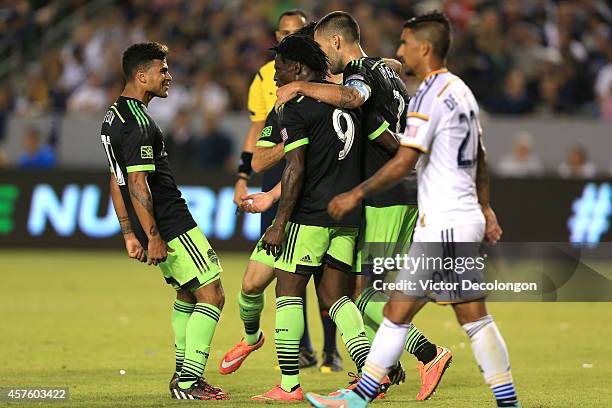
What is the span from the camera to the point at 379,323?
8.22 m

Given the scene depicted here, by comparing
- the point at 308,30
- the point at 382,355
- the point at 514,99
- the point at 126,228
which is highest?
the point at 308,30

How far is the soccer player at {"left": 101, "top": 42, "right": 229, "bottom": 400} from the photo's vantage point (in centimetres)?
764

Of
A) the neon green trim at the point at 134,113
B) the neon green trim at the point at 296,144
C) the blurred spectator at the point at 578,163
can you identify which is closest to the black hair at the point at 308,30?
the neon green trim at the point at 296,144

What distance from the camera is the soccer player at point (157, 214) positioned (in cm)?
764

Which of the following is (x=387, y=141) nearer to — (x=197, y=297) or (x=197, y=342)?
(x=197, y=297)

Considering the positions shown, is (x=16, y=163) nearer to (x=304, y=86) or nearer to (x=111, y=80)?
(x=111, y=80)

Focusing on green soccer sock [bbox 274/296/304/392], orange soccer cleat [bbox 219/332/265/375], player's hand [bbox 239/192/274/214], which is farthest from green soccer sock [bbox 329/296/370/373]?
orange soccer cleat [bbox 219/332/265/375]

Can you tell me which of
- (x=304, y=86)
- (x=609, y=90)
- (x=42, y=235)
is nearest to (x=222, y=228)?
(x=42, y=235)

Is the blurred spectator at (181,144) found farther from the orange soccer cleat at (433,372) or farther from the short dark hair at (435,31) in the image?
the short dark hair at (435,31)

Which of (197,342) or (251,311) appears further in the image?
(251,311)

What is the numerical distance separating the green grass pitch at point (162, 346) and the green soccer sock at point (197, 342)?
21cm

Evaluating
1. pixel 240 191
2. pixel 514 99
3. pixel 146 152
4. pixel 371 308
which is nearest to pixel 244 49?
pixel 514 99

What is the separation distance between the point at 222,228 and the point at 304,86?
35.5ft

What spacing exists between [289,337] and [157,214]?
3.92ft
